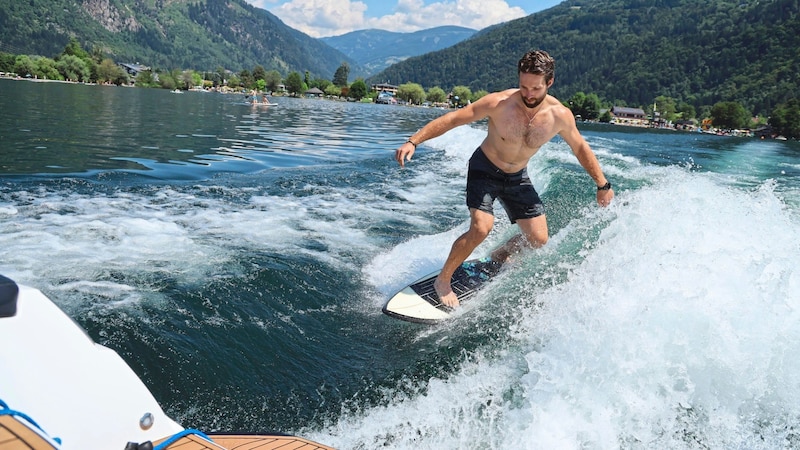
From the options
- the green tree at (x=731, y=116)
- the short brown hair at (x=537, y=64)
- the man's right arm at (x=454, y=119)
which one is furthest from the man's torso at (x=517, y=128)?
the green tree at (x=731, y=116)

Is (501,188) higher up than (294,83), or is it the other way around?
(294,83)

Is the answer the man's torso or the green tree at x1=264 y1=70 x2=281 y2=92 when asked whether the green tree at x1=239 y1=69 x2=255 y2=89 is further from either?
the man's torso

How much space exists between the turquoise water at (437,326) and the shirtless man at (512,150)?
50cm

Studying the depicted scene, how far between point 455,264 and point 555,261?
1300mm

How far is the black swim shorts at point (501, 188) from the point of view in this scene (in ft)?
18.3

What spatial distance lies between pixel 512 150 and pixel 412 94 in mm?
180244

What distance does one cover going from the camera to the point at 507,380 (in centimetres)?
380

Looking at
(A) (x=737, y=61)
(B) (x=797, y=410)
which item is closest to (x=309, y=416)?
(B) (x=797, y=410)

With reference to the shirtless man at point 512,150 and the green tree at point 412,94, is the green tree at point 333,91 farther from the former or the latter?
the shirtless man at point 512,150

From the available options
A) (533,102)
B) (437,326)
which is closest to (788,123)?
(533,102)

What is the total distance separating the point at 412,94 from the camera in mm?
180250

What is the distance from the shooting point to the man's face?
4.71 metres

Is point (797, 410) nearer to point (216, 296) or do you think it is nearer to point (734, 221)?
point (734, 221)

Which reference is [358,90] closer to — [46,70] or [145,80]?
[145,80]
